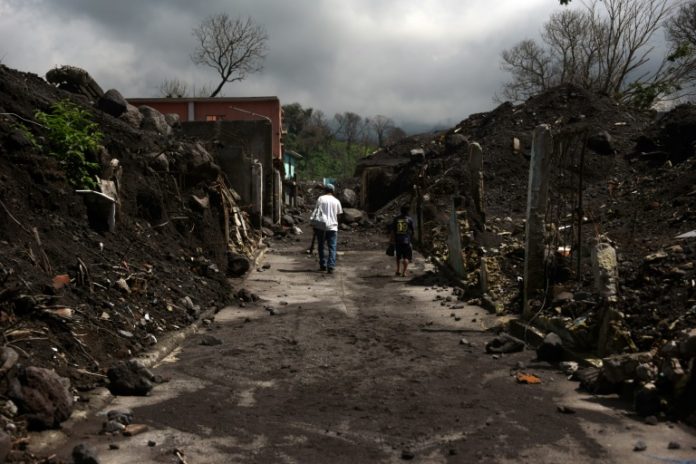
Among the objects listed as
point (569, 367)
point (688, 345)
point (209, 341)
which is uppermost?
point (688, 345)

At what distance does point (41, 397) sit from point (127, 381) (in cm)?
97

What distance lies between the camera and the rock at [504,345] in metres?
7.28

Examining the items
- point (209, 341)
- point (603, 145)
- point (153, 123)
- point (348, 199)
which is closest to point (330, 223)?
point (153, 123)

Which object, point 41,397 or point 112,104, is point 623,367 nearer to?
point 41,397

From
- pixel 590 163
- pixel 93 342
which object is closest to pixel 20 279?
pixel 93 342

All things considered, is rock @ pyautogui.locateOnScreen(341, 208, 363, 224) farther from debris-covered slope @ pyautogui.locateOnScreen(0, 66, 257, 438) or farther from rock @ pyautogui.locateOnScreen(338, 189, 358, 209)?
debris-covered slope @ pyautogui.locateOnScreen(0, 66, 257, 438)

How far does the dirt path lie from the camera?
13.9 feet

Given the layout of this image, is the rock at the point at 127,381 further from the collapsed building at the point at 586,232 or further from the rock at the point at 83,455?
the collapsed building at the point at 586,232

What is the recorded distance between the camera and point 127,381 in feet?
17.5

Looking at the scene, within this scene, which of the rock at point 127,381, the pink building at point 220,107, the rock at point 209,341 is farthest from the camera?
the pink building at point 220,107

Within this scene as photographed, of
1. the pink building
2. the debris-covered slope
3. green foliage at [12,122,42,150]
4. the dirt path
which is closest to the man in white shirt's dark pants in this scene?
the debris-covered slope

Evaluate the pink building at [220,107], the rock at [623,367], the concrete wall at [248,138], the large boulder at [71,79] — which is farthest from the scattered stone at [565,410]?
the pink building at [220,107]

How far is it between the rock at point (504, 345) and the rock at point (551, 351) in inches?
17.3

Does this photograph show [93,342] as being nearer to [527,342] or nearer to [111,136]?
[527,342]
